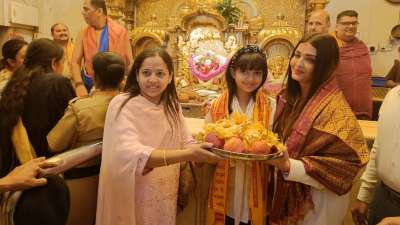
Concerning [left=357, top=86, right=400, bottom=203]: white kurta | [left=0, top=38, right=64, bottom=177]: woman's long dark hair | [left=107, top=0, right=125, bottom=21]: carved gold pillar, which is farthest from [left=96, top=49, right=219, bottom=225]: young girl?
[left=107, top=0, right=125, bottom=21]: carved gold pillar

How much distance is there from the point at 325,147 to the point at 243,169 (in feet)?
1.15

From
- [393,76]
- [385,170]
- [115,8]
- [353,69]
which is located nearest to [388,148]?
[385,170]

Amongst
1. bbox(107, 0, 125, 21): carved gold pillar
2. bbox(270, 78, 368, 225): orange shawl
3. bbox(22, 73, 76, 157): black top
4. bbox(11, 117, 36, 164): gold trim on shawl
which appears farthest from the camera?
bbox(107, 0, 125, 21): carved gold pillar

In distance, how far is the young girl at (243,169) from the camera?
5.04ft

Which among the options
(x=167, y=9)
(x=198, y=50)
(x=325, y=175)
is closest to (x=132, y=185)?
(x=325, y=175)

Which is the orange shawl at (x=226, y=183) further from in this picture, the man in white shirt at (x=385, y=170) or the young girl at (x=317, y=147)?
the man in white shirt at (x=385, y=170)

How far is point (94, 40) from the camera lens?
3.28m

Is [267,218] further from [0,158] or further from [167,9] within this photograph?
[167,9]

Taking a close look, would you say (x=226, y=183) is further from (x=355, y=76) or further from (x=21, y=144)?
(x=355, y=76)

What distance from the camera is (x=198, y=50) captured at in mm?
5195

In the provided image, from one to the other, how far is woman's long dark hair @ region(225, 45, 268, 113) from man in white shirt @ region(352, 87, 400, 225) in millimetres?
530

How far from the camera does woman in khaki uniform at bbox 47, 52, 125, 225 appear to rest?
170 cm

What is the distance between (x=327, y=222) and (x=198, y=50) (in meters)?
3.97

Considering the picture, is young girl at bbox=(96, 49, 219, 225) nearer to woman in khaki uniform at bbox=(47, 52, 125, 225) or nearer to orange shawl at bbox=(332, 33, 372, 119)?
woman in khaki uniform at bbox=(47, 52, 125, 225)
